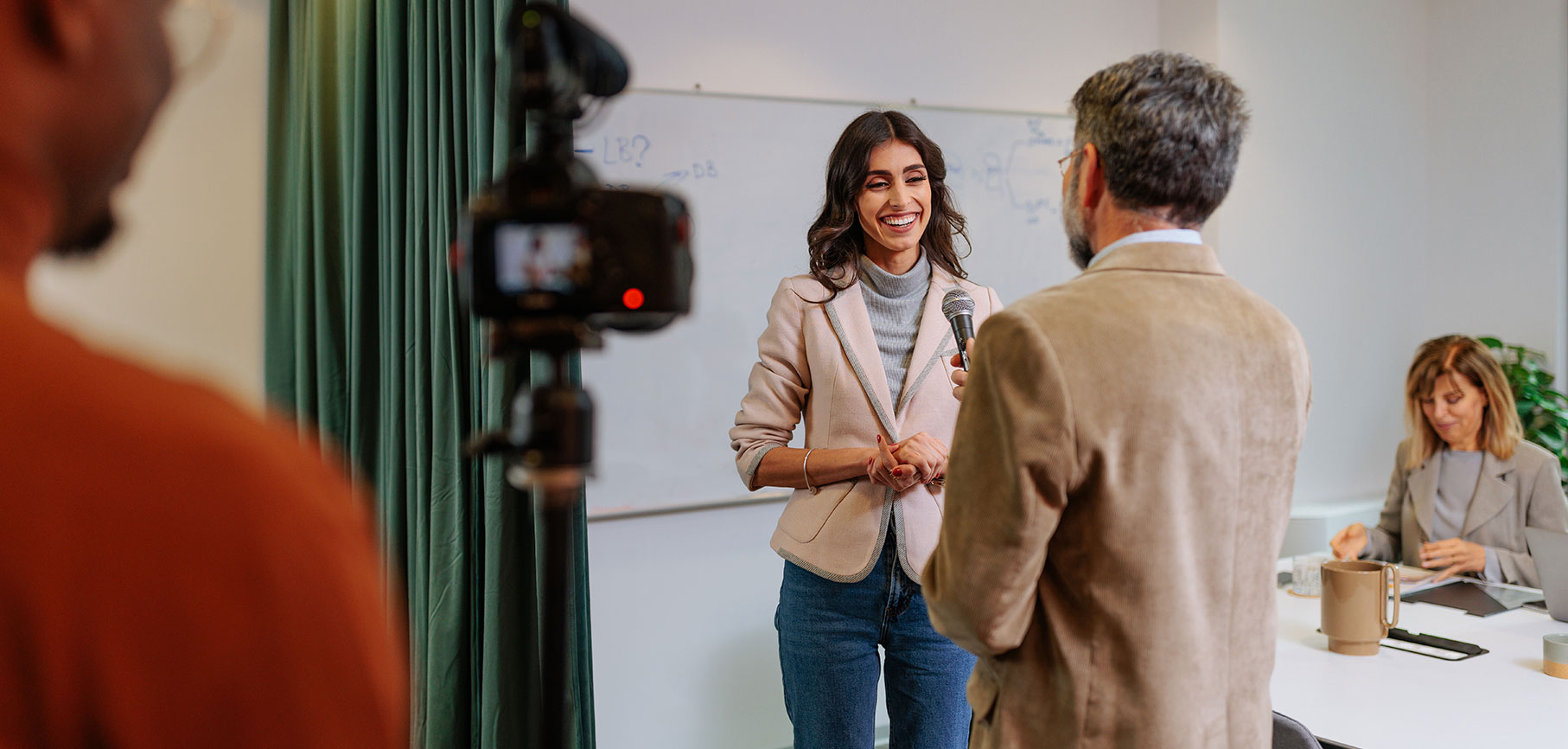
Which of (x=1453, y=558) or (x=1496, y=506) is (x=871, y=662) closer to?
(x=1453, y=558)

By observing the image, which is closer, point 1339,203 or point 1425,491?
point 1425,491

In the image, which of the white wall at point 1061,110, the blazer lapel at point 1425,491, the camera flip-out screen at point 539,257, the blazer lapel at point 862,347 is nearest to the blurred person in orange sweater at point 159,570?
the camera flip-out screen at point 539,257

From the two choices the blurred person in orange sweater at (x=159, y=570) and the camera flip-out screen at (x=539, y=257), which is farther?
the camera flip-out screen at (x=539, y=257)

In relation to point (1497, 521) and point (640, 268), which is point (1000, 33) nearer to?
point (1497, 521)

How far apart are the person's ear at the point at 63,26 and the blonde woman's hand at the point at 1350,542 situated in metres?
2.67

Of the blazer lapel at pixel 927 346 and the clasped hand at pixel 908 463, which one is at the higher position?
the blazer lapel at pixel 927 346

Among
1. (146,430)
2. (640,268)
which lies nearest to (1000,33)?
(640,268)

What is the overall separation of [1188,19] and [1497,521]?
6.88 ft

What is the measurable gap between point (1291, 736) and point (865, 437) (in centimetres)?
79

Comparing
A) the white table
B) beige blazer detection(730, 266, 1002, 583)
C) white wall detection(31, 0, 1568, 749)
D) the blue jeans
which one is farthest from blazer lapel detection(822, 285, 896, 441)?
white wall detection(31, 0, 1568, 749)

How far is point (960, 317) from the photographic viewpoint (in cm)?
166

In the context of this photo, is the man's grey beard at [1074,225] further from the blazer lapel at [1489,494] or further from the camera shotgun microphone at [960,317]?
the blazer lapel at [1489,494]

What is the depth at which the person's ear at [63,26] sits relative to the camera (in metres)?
0.39

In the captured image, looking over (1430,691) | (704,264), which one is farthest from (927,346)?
(704,264)
